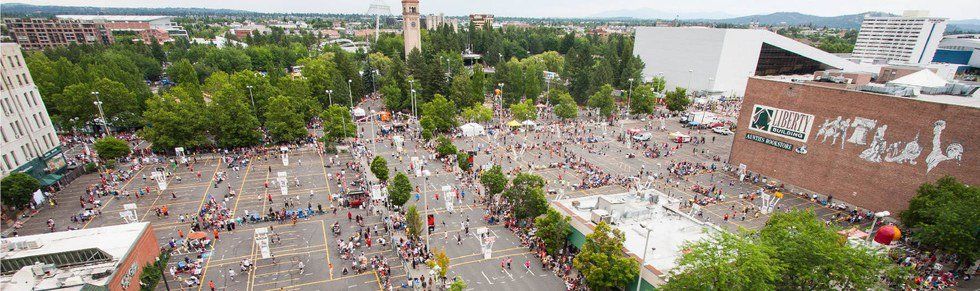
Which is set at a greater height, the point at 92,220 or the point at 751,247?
the point at 751,247

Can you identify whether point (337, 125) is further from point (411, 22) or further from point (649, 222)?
point (411, 22)

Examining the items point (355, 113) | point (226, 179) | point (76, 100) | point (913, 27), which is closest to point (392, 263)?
point (226, 179)

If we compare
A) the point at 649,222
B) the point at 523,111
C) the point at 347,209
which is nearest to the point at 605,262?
the point at 649,222

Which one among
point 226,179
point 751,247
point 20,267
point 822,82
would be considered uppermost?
point 822,82

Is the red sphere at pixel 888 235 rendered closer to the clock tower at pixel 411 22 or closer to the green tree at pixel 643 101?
the green tree at pixel 643 101

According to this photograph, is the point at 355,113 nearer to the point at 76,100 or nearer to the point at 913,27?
the point at 76,100

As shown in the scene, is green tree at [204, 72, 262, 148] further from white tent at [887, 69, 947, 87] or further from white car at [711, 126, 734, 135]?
white tent at [887, 69, 947, 87]

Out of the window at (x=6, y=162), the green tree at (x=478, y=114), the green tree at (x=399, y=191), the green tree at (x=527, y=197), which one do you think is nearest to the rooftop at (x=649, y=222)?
the green tree at (x=527, y=197)
